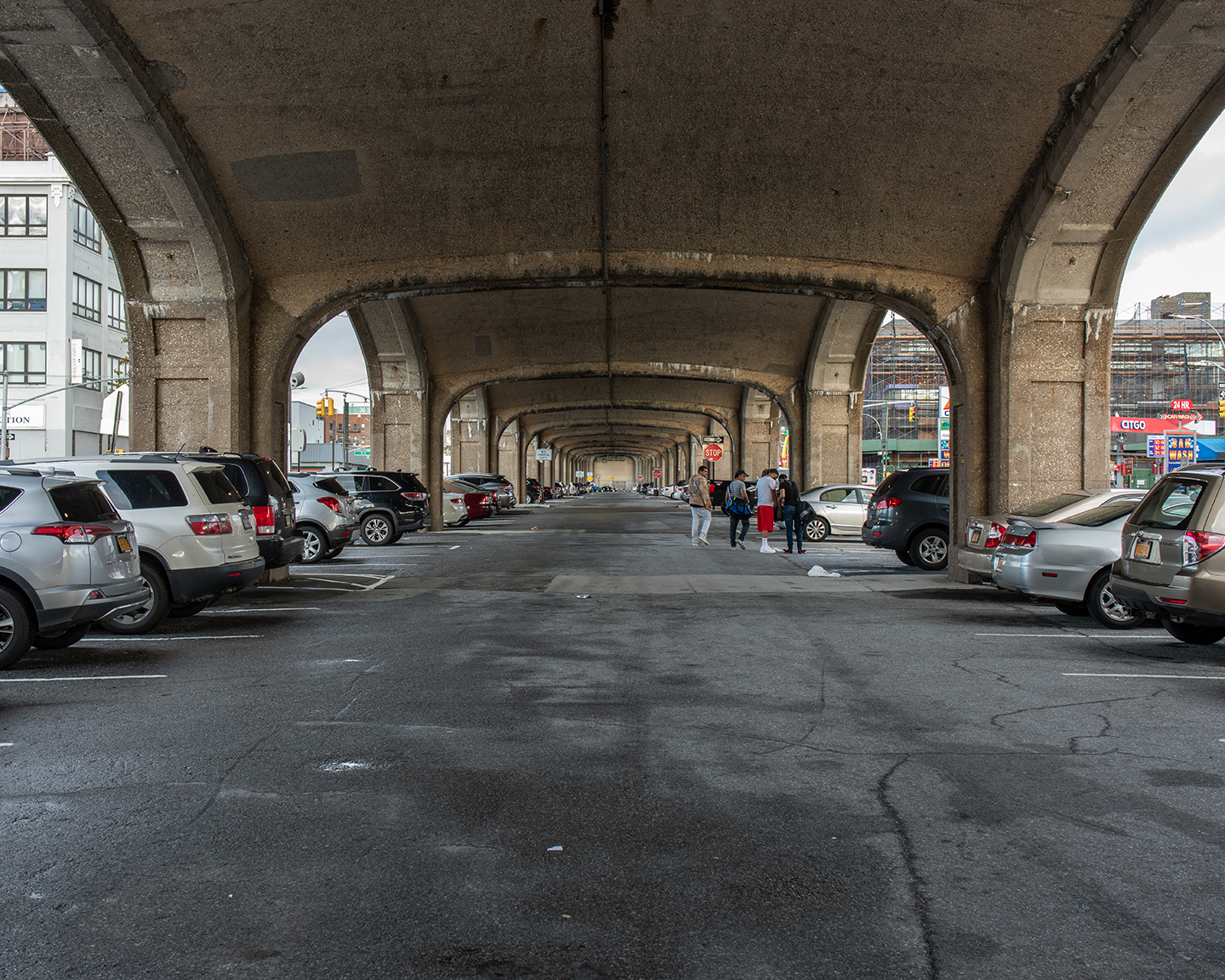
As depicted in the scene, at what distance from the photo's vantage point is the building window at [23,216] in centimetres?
5069

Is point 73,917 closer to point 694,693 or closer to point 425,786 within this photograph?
point 425,786

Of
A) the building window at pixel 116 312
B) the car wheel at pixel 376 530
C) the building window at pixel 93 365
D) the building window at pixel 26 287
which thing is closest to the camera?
the car wheel at pixel 376 530

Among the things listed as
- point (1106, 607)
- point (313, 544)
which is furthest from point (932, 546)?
point (313, 544)

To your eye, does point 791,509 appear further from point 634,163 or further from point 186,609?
point 186,609

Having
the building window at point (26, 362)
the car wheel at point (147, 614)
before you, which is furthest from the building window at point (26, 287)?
the car wheel at point (147, 614)

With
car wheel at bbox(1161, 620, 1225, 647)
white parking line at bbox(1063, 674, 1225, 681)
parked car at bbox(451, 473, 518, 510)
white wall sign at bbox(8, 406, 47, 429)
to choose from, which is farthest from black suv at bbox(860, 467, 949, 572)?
white wall sign at bbox(8, 406, 47, 429)

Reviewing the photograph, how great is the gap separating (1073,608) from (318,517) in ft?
42.1

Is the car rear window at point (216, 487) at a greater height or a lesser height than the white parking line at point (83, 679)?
greater

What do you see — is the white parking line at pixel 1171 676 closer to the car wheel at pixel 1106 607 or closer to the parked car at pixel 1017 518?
the car wheel at pixel 1106 607

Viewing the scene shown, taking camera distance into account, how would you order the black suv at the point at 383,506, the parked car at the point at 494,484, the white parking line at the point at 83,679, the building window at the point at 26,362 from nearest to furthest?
the white parking line at the point at 83,679 < the black suv at the point at 383,506 < the parked car at the point at 494,484 < the building window at the point at 26,362

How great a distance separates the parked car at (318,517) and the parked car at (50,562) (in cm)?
1033

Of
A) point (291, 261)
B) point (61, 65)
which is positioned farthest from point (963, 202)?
point (61, 65)

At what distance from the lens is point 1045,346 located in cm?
1561

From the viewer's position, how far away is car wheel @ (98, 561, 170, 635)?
10.2m
